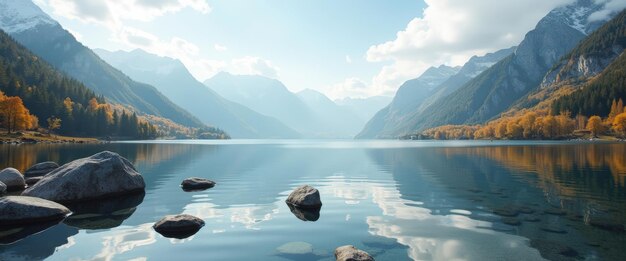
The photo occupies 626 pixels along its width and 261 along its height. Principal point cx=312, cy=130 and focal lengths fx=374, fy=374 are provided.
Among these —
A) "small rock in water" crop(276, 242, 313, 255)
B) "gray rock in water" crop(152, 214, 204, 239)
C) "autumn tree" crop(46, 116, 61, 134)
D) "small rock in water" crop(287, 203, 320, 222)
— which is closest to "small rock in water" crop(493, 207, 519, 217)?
"small rock in water" crop(287, 203, 320, 222)

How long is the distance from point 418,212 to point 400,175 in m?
25.8

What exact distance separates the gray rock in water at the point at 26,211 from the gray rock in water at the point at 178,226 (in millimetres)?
7289

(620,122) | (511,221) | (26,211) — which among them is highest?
(620,122)

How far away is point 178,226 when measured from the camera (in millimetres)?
21250

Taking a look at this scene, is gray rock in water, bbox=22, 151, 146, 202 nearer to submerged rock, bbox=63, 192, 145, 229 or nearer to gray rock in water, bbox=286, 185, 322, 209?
submerged rock, bbox=63, 192, 145, 229

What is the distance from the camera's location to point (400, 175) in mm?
52000

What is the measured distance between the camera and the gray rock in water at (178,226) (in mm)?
20459

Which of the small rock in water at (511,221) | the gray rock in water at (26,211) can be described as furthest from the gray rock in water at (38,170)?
the small rock in water at (511,221)

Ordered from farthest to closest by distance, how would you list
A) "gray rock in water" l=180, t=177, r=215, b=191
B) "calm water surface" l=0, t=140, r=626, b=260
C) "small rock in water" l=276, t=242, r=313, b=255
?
"gray rock in water" l=180, t=177, r=215, b=191, "small rock in water" l=276, t=242, r=313, b=255, "calm water surface" l=0, t=140, r=626, b=260

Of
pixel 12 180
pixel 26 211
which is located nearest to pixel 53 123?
pixel 12 180

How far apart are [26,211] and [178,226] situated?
9406 mm

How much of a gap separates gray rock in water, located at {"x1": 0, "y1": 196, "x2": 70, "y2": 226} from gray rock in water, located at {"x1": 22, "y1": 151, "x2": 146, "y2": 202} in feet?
18.4

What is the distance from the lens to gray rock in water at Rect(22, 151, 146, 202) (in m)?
29.2

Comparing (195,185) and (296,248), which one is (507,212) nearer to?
(296,248)
